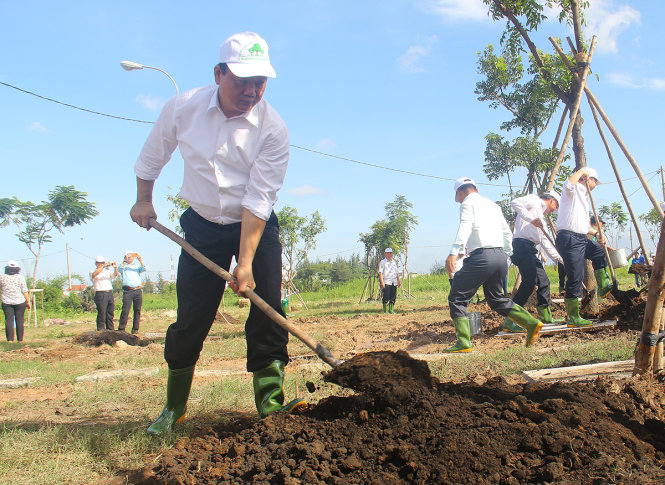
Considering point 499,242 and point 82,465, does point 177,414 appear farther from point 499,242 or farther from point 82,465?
point 499,242

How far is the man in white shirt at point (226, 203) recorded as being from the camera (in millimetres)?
2830

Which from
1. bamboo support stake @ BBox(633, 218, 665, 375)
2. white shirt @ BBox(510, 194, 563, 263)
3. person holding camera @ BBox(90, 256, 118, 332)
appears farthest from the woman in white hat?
bamboo support stake @ BBox(633, 218, 665, 375)

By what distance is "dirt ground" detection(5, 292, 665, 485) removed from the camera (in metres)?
1.98

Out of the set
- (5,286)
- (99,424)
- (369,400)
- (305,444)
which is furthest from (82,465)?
(5,286)

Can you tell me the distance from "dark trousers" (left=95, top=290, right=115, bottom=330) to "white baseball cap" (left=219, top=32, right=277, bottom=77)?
982 cm

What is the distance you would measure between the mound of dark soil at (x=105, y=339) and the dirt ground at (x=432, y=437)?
7.01 m

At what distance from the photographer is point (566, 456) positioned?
203 cm

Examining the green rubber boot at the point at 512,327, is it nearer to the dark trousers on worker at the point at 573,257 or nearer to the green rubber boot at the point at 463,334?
the dark trousers on worker at the point at 573,257

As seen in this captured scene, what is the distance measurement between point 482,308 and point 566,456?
9337 mm

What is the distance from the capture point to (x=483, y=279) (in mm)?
5422

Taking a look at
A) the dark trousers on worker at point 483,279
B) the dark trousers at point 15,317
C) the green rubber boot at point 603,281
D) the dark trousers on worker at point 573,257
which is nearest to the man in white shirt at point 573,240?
the dark trousers on worker at point 573,257

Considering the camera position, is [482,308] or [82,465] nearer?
[82,465]

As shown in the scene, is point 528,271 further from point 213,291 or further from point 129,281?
point 129,281

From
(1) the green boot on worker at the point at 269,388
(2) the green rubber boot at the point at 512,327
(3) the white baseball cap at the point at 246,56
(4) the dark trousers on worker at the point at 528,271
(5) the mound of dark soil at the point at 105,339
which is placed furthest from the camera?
(5) the mound of dark soil at the point at 105,339
